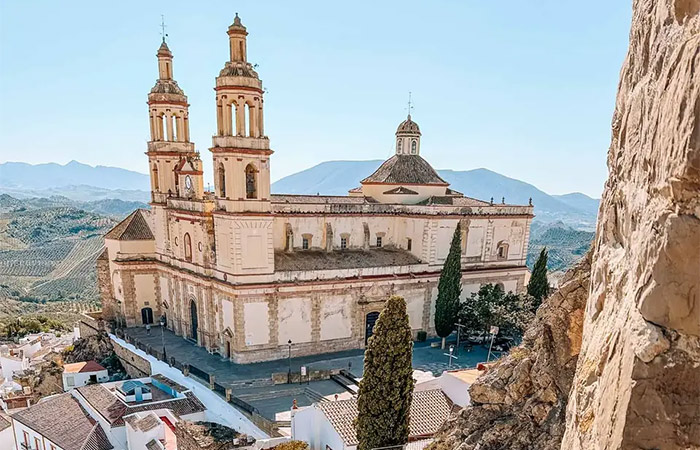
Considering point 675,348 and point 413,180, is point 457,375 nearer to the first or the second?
point 675,348

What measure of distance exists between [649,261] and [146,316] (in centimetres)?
3106

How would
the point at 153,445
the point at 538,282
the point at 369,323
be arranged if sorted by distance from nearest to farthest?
1. the point at 153,445
2. the point at 369,323
3. the point at 538,282

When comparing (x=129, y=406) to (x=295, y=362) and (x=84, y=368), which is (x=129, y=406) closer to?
(x=295, y=362)

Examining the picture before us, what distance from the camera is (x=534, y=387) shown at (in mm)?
7953

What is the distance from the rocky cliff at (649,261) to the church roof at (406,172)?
23901mm

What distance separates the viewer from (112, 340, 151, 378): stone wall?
78.6 ft

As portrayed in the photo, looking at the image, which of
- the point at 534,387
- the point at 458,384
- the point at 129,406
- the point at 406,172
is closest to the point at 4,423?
the point at 129,406

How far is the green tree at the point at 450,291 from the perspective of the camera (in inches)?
987

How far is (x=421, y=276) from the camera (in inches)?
1026

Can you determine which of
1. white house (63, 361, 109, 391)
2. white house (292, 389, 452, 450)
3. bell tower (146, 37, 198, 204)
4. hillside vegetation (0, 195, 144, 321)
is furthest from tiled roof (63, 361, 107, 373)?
hillside vegetation (0, 195, 144, 321)

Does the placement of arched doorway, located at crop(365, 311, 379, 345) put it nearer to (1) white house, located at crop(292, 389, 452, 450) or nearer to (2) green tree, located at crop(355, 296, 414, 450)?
(1) white house, located at crop(292, 389, 452, 450)

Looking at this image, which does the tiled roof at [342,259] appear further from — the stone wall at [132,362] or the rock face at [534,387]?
the rock face at [534,387]

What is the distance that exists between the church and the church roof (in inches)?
4.1

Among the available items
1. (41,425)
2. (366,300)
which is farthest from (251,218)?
(41,425)
